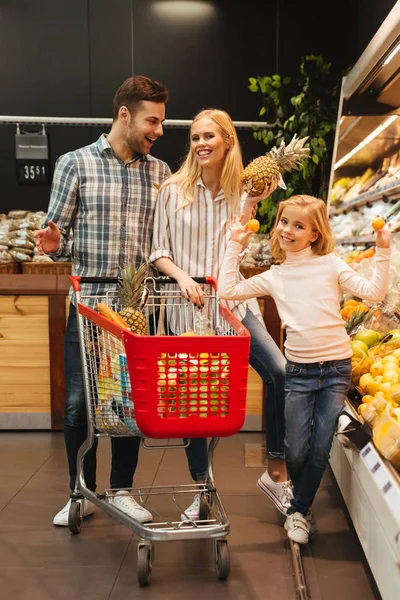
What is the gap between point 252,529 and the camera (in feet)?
10.2

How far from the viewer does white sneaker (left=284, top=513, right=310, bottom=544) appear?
9.37 ft

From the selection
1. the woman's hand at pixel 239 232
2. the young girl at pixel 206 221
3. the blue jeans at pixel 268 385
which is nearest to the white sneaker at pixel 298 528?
the young girl at pixel 206 221

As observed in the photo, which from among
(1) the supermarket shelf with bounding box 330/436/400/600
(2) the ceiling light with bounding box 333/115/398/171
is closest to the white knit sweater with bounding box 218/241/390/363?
(1) the supermarket shelf with bounding box 330/436/400/600

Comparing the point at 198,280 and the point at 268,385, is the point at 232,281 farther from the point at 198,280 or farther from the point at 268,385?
the point at 268,385

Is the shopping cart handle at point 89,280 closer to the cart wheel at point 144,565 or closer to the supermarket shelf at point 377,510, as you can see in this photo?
the cart wheel at point 144,565

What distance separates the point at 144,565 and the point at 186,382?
0.70 m

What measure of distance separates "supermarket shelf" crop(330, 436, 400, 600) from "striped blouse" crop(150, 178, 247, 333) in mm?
850

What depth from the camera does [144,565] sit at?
2562 millimetres

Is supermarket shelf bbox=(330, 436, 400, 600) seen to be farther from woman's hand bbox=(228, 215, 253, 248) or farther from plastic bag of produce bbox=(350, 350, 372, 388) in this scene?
woman's hand bbox=(228, 215, 253, 248)

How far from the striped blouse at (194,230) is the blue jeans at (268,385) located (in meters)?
0.13

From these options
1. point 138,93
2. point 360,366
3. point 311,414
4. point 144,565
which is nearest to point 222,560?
point 144,565

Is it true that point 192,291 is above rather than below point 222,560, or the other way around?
above

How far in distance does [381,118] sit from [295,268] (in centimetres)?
239

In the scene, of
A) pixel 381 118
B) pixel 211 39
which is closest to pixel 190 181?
pixel 381 118
